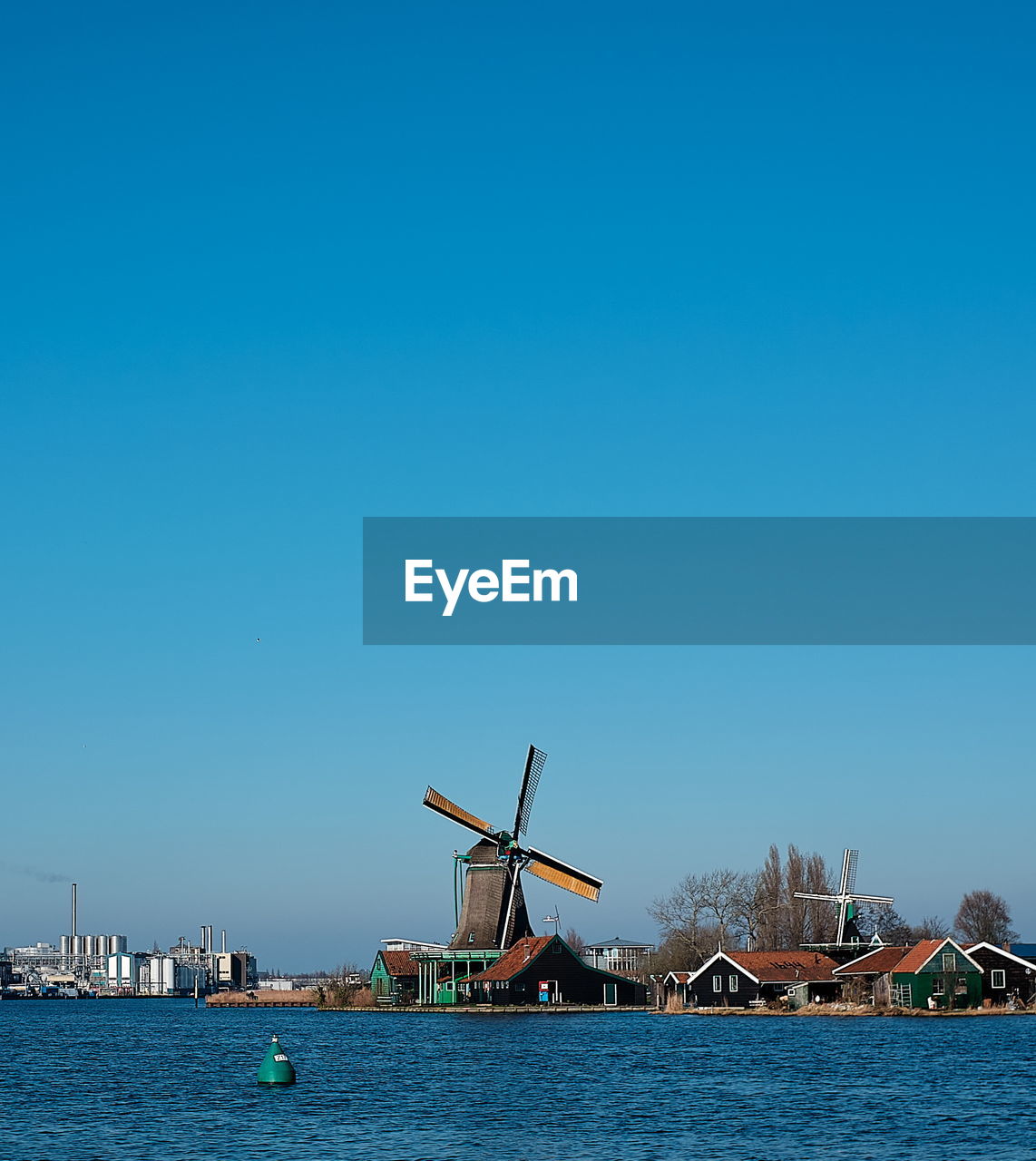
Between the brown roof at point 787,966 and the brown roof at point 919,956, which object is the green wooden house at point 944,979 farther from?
the brown roof at point 787,966

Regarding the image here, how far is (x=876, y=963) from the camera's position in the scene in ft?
299

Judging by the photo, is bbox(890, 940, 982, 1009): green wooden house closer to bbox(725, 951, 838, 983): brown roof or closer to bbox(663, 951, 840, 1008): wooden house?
bbox(663, 951, 840, 1008): wooden house

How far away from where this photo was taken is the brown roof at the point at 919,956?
8494 cm

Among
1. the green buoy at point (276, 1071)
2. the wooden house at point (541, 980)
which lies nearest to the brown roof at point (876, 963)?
the wooden house at point (541, 980)

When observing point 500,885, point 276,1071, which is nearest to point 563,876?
point 500,885

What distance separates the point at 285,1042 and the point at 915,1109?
45.0 metres

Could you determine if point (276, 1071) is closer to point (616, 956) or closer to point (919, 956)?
point (919, 956)

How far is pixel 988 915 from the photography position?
484 ft

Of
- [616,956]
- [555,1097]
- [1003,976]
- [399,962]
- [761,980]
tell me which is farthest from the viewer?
[616,956]

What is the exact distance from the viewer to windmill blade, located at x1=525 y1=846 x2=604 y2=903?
105000mm

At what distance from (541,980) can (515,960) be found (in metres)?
2.27

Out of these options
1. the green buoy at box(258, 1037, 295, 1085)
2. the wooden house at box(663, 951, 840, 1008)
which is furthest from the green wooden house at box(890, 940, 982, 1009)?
the green buoy at box(258, 1037, 295, 1085)

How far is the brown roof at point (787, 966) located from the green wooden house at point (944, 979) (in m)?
8.99

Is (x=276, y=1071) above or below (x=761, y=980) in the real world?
below
